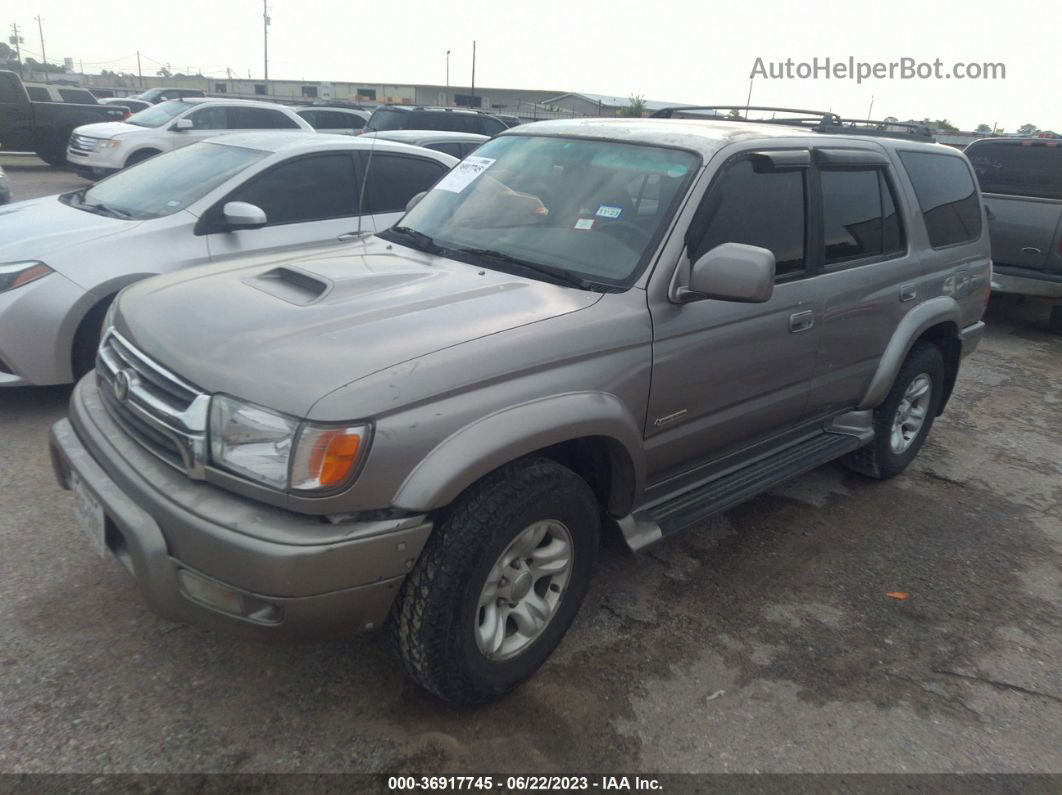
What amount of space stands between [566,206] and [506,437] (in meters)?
1.27

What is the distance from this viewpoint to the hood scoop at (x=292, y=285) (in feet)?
8.86

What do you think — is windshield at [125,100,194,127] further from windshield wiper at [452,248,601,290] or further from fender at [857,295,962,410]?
fender at [857,295,962,410]

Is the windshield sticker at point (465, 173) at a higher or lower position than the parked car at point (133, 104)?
higher

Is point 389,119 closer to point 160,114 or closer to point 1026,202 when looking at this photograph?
point 160,114

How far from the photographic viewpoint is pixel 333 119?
1811 centimetres

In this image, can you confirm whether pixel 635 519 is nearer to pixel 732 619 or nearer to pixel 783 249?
pixel 732 619

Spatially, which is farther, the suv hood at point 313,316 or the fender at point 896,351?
the fender at point 896,351

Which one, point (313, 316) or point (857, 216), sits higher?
point (857, 216)

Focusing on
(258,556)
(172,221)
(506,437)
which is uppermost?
(172,221)

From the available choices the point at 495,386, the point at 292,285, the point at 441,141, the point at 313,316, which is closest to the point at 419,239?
the point at 292,285

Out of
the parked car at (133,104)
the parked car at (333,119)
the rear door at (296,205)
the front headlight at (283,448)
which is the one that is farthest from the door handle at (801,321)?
the parked car at (133,104)

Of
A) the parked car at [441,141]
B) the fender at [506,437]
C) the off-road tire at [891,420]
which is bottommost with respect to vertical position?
the off-road tire at [891,420]

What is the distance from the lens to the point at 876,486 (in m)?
4.72

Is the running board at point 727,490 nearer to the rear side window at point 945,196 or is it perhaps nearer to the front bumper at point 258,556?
the front bumper at point 258,556
